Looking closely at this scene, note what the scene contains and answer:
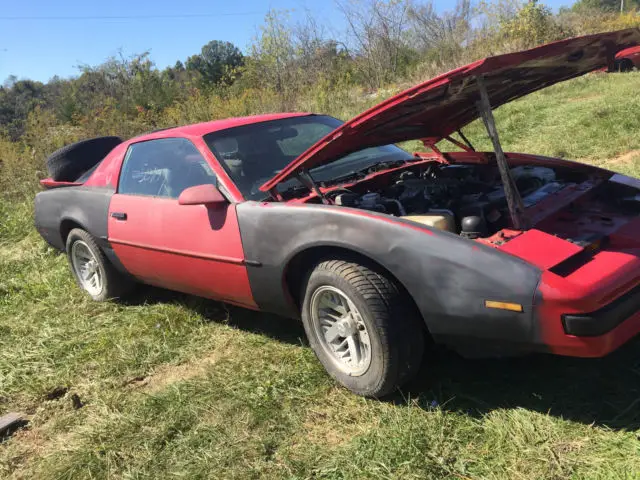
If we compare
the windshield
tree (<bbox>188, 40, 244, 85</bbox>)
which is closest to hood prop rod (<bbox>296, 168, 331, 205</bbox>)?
the windshield

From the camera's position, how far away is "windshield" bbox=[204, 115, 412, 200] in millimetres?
3182

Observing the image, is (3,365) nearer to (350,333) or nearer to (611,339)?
(350,333)

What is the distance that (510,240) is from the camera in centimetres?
220

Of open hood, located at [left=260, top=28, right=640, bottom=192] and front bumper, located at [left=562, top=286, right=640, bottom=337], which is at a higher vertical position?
open hood, located at [left=260, top=28, right=640, bottom=192]

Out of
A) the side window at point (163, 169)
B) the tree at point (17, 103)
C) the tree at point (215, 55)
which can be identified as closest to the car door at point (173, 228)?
the side window at point (163, 169)

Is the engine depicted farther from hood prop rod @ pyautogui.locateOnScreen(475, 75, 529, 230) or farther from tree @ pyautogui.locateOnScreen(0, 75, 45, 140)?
tree @ pyautogui.locateOnScreen(0, 75, 45, 140)

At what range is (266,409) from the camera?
261cm

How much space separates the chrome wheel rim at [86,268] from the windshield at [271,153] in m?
1.84

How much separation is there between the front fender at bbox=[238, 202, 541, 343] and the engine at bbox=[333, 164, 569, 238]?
0.27 metres

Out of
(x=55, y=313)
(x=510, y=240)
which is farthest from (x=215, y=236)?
(x=55, y=313)

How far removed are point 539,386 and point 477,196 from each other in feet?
3.50

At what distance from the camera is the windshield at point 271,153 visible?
3182 millimetres

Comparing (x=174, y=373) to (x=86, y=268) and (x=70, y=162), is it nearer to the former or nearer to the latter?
(x=86, y=268)

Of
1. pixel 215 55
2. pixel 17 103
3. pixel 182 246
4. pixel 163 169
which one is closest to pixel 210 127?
pixel 163 169
